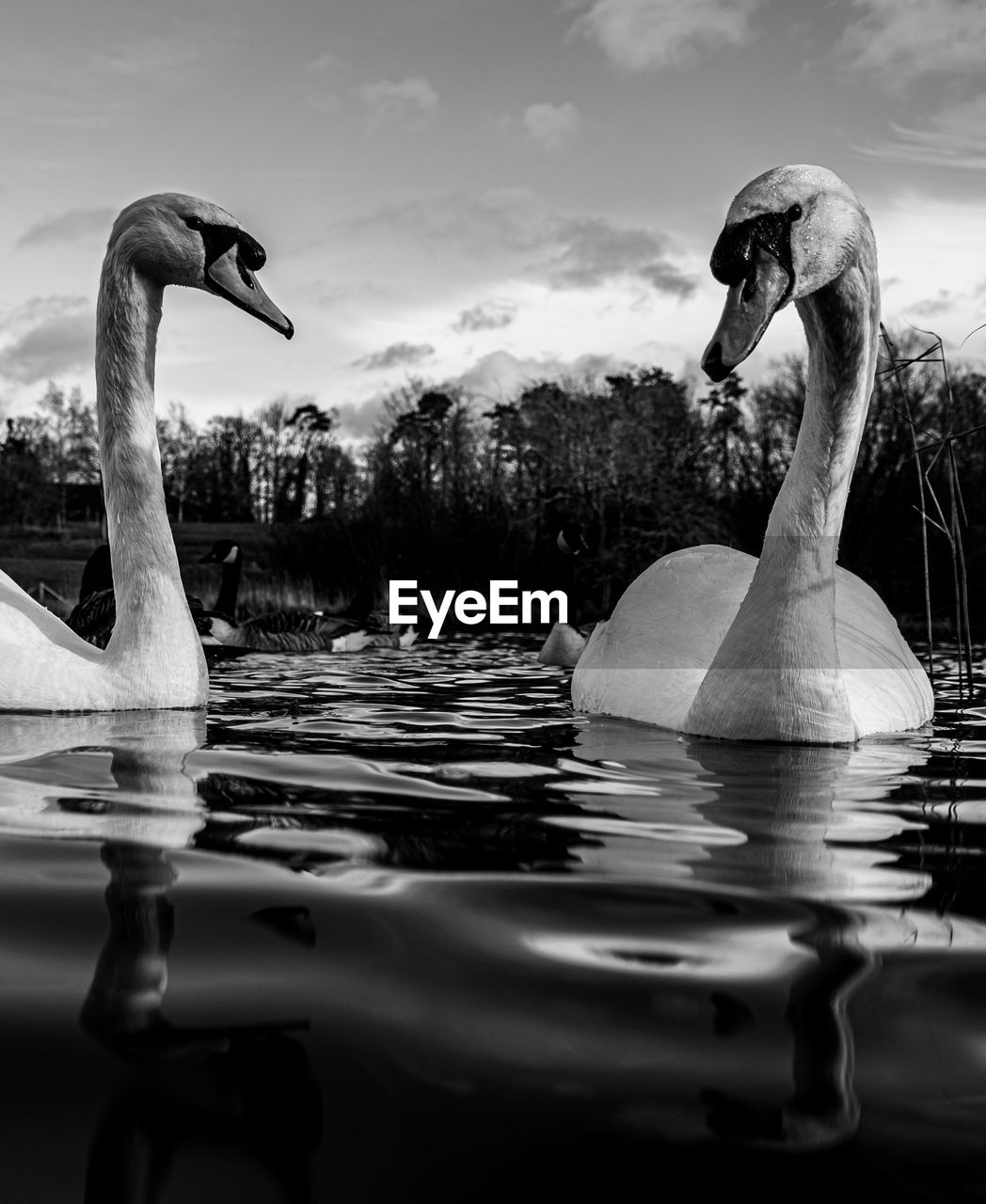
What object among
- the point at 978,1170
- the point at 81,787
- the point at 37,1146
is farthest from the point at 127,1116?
the point at 81,787

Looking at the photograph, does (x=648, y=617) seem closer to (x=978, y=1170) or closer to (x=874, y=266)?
(x=874, y=266)

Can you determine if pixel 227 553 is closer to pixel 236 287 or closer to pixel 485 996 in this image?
pixel 236 287

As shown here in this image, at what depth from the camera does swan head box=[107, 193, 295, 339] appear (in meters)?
5.02

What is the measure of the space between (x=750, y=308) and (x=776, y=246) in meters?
0.24

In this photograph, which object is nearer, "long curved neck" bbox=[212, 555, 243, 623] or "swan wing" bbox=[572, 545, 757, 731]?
"swan wing" bbox=[572, 545, 757, 731]

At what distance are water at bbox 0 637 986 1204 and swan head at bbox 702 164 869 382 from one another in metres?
1.39

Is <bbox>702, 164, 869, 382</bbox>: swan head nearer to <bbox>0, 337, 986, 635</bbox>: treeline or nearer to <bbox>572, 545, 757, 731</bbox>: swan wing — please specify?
<bbox>572, 545, 757, 731</bbox>: swan wing

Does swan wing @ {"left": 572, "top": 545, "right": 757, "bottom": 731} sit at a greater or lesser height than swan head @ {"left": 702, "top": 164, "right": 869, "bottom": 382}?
lesser

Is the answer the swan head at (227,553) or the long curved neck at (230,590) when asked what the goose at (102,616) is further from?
the swan head at (227,553)

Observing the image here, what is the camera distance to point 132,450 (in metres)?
5.10

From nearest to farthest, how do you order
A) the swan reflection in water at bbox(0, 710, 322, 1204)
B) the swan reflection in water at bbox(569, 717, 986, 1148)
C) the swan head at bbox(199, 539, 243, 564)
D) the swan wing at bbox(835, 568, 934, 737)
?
the swan reflection in water at bbox(0, 710, 322, 1204) < the swan reflection in water at bbox(569, 717, 986, 1148) < the swan wing at bbox(835, 568, 934, 737) < the swan head at bbox(199, 539, 243, 564)

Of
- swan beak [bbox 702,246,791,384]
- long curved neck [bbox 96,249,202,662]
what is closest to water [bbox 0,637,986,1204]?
swan beak [bbox 702,246,791,384]

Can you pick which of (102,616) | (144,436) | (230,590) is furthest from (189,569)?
(144,436)

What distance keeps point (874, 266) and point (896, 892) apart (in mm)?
2518
